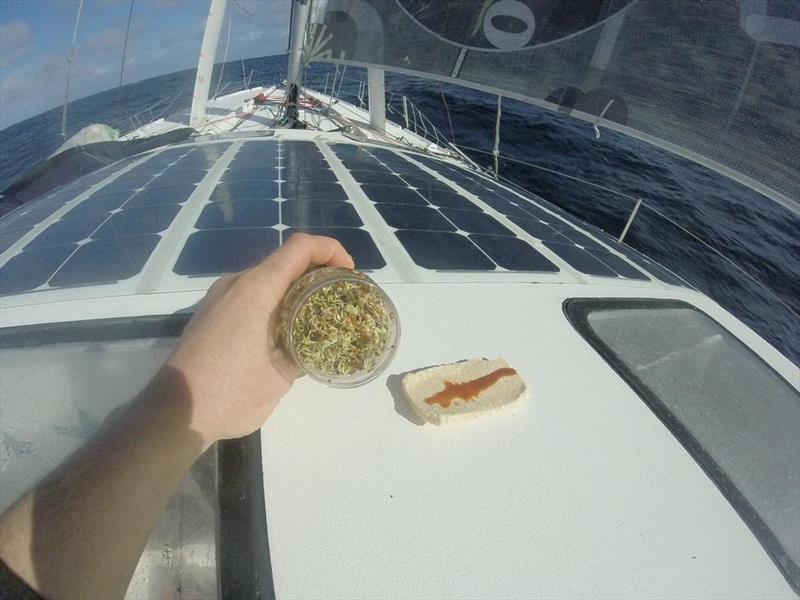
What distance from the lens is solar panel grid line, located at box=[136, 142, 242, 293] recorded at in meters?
1.92

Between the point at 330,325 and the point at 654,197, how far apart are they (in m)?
13.5

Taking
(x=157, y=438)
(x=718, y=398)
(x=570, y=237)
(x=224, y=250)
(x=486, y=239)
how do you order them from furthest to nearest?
(x=570, y=237)
(x=486, y=239)
(x=224, y=250)
(x=718, y=398)
(x=157, y=438)

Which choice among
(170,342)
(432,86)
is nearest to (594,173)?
(432,86)

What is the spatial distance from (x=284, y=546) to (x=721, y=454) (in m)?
1.70

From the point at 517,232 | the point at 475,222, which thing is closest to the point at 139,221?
the point at 475,222

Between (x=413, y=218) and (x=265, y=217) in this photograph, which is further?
(x=413, y=218)

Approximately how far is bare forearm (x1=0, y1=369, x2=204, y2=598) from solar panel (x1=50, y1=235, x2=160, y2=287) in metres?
1.20

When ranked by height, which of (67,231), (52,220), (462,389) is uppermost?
(462,389)

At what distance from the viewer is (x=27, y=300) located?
5.66ft

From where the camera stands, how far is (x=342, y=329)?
125cm

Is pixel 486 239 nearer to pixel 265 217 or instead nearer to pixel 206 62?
pixel 265 217

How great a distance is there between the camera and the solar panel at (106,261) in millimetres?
1926

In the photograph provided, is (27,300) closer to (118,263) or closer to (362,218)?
(118,263)

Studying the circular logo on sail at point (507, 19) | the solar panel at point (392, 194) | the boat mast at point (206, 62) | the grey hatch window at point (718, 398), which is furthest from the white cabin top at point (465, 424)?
the boat mast at point (206, 62)
